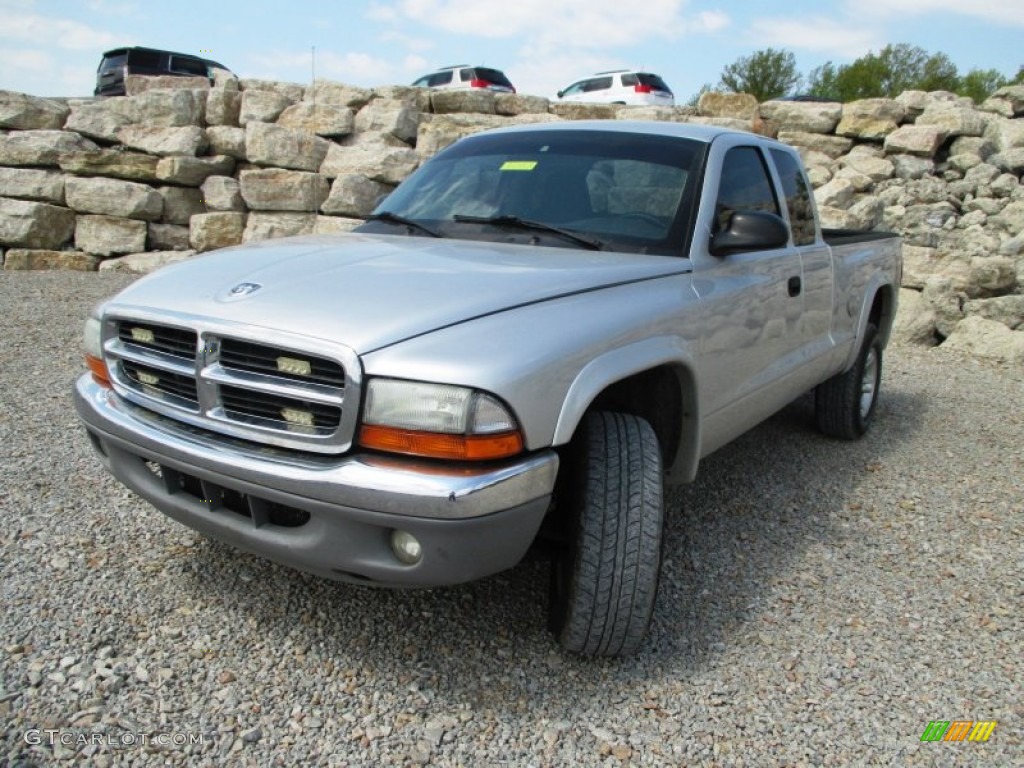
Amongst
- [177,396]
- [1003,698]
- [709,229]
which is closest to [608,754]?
[1003,698]

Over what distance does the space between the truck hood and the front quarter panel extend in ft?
0.15

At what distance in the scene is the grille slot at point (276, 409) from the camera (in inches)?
83.0

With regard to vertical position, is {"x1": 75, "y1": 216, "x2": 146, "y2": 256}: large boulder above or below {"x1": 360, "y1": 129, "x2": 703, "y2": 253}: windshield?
below

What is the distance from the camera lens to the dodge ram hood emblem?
92.7 inches

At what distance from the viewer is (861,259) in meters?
4.62

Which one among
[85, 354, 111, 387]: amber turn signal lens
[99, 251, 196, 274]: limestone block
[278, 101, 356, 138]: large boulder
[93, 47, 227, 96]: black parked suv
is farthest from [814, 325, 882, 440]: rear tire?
[93, 47, 227, 96]: black parked suv

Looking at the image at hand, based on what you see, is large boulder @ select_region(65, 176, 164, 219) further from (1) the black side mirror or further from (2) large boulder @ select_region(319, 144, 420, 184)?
(1) the black side mirror

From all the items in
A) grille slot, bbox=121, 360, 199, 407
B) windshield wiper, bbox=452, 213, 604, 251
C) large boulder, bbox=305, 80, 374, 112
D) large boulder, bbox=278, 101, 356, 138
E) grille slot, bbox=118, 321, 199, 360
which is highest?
large boulder, bbox=305, 80, 374, 112

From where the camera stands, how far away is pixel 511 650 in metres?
2.60

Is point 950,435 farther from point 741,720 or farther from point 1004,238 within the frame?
point 1004,238

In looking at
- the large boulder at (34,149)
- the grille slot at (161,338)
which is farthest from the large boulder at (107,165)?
the grille slot at (161,338)

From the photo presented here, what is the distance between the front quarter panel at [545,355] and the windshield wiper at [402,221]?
1.01 meters

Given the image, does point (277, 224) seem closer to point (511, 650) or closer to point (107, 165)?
point (107, 165)

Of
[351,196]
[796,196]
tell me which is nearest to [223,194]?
[351,196]
